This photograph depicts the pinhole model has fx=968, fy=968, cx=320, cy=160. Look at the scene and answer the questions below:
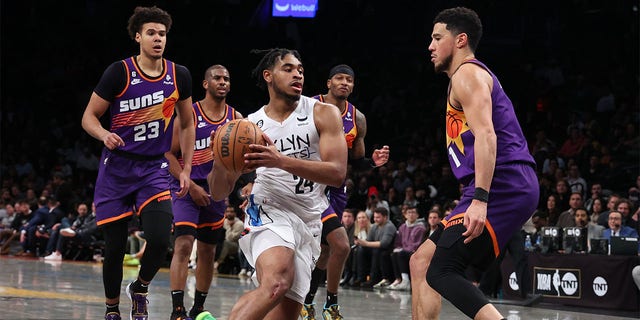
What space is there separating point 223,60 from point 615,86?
10.9 m

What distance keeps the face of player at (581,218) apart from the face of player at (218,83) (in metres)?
6.62

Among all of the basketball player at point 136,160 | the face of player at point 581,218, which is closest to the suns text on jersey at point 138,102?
the basketball player at point 136,160

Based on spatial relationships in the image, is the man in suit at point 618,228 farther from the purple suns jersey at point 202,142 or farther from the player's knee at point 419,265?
the player's knee at point 419,265

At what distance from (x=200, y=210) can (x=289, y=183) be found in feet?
8.41

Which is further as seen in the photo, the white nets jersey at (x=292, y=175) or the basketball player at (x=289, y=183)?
the white nets jersey at (x=292, y=175)

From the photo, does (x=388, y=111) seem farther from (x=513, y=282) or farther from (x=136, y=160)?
(x=136, y=160)

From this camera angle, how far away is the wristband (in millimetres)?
5258

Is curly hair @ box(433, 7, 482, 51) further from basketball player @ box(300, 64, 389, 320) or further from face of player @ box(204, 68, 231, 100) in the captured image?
face of player @ box(204, 68, 231, 100)

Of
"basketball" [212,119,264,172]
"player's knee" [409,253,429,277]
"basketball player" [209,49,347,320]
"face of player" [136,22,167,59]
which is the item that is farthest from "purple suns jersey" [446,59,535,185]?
"face of player" [136,22,167,59]

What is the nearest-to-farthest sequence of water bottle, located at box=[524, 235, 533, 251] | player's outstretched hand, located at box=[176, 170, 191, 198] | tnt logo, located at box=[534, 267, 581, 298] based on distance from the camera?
player's outstretched hand, located at box=[176, 170, 191, 198], tnt logo, located at box=[534, 267, 581, 298], water bottle, located at box=[524, 235, 533, 251]

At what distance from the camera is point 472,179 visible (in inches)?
223

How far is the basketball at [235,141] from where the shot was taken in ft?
17.7

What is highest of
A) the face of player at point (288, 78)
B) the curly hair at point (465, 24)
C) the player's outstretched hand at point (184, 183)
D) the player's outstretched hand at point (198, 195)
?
the curly hair at point (465, 24)

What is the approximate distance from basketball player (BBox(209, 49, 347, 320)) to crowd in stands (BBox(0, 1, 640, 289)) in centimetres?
847
